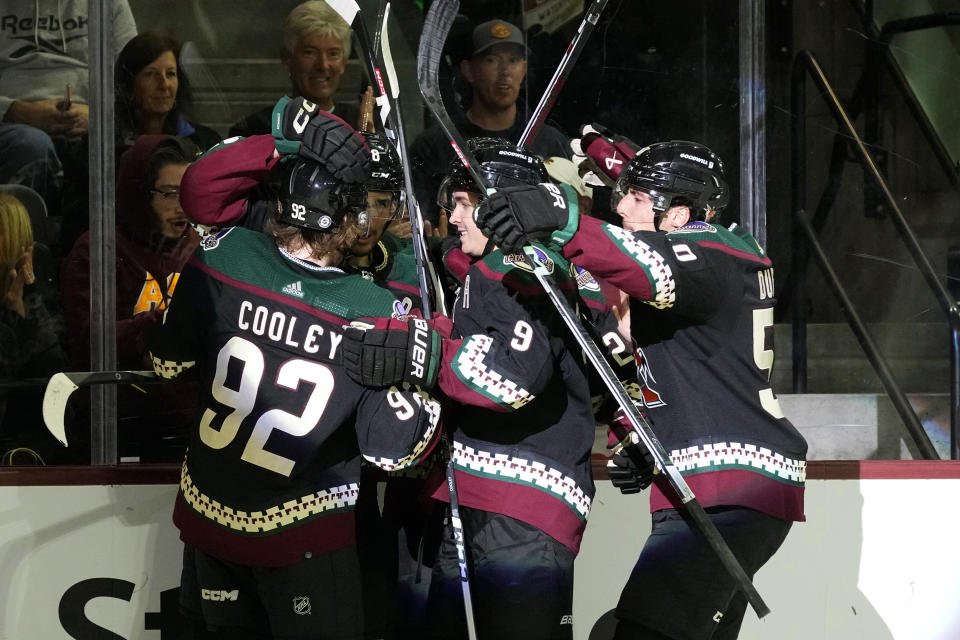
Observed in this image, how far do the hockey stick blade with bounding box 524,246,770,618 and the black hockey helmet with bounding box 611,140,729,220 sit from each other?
1.32 feet

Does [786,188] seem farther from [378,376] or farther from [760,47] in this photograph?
[378,376]

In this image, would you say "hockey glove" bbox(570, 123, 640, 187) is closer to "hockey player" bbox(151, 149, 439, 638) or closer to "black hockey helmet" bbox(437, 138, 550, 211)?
"black hockey helmet" bbox(437, 138, 550, 211)

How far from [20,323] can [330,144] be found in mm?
1333

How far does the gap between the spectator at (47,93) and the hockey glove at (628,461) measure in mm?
1554

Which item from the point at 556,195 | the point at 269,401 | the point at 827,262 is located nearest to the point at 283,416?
Result: the point at 269,401

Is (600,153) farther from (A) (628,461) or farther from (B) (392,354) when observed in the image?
(B) (392,354)

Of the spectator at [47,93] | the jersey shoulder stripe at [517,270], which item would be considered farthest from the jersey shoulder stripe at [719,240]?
the spectator at [47,93]

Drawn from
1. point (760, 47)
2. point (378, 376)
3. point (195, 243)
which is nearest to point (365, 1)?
point (195, 243)

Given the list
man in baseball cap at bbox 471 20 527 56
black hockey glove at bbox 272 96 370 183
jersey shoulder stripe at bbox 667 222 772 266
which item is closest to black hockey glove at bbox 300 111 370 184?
black hockey glove at bbox 272 96 370 183

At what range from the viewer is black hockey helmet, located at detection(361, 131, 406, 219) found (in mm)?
2244

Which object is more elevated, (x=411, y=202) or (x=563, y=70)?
(x=563, y=70)

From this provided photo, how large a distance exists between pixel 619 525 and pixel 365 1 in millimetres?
1640

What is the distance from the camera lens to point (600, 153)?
2830 millimetres

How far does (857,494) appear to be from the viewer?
2766 millimetres
